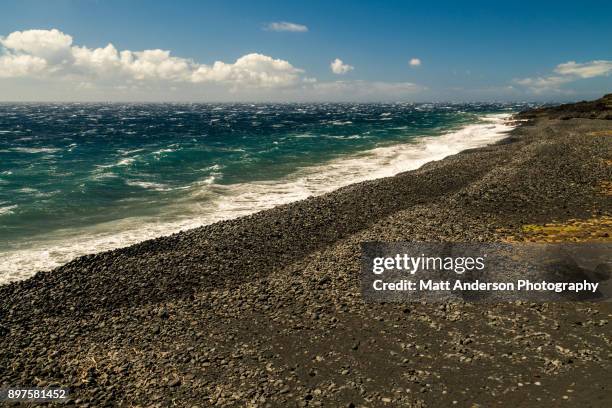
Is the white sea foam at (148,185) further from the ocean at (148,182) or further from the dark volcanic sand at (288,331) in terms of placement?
the dark volcanic sand at (288,331)

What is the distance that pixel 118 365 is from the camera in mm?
12664

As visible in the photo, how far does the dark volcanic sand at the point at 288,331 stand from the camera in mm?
10922

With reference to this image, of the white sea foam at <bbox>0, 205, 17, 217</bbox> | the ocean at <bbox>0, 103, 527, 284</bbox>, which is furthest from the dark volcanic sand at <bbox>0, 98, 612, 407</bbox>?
the white sea foam at <bbox>0, 205, 17, 217</bbox>

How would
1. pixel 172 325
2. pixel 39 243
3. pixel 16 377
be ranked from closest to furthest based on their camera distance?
pixel 16 377
pixel 172 325
pixel 39 243

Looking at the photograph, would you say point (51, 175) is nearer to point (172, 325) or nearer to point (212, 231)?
point (212, 231)

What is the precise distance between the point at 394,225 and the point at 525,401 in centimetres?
1355

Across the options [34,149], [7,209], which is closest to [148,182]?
[7,209]

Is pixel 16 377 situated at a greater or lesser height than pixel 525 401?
lesser

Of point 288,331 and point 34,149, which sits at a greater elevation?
point 34,149

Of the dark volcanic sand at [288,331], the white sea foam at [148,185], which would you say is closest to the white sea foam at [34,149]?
the white sea foam at [148,185]

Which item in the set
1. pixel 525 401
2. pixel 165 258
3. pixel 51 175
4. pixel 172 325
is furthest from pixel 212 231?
pixel 51 175

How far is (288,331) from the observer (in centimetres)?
1379

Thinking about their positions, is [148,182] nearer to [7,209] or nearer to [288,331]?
[7,209]

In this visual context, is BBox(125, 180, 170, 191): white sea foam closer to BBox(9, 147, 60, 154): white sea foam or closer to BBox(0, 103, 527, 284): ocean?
BBox(0, 103, 527, 284): ocean
